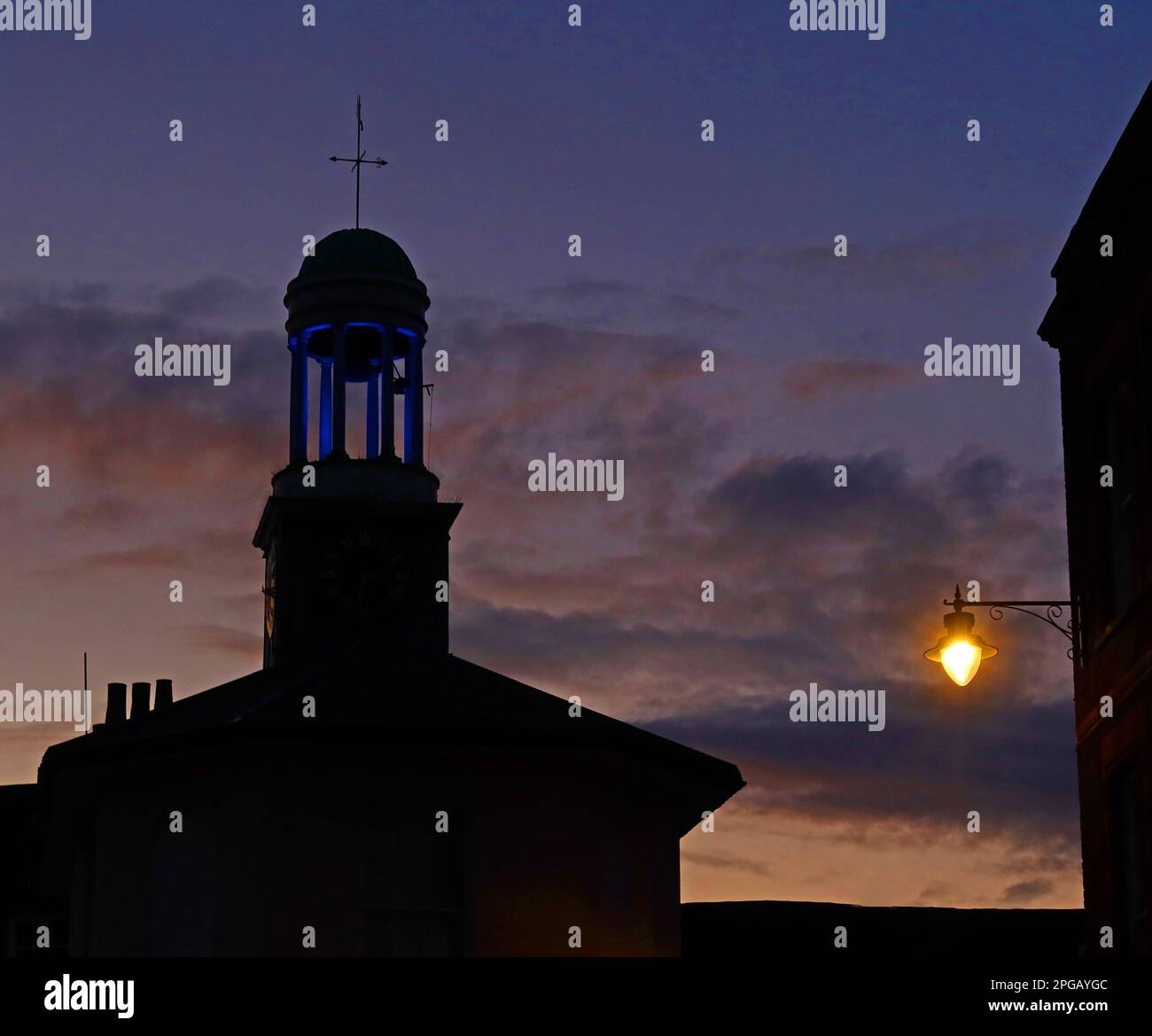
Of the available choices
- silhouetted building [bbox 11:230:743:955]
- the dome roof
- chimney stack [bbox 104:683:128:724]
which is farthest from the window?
chimney stack [bbox 104:683:128:724]

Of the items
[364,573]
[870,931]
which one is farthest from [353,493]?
[870,931]

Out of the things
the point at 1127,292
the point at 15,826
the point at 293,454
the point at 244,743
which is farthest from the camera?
the point at 15,826

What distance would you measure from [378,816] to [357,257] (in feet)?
50.9

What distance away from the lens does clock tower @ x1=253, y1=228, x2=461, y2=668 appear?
43594 millimetres

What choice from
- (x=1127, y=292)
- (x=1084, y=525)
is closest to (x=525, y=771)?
(x=1084, y=525)

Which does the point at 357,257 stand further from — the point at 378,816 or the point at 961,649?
the point at 961,649

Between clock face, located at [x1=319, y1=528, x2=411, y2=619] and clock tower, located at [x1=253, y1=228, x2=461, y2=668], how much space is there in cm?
2

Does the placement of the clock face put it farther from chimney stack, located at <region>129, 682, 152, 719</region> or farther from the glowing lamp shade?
the glowing lamp shade

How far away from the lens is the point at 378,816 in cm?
3262

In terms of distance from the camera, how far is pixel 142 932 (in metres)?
32.9

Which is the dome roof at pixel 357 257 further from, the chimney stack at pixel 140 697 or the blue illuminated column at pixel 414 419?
the chimney stack at pixel 140 697
